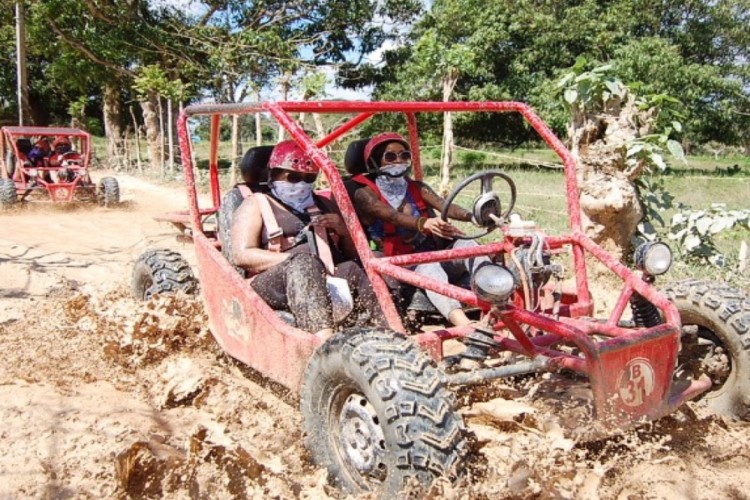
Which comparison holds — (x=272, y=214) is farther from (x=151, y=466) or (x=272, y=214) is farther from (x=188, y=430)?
(x=151, y=466)

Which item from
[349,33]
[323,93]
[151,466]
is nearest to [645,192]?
[151,466]

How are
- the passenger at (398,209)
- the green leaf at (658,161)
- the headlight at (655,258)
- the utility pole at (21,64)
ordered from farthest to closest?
the utility pole at (21,64), the green leaf at (658,161), the passenger at (398,209), the headlight at (655,258)

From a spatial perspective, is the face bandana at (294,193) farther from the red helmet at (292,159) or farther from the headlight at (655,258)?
the headlight at (655,258)

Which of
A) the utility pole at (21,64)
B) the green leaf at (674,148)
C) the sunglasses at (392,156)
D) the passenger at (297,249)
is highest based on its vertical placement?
the utility pole at (21,64)

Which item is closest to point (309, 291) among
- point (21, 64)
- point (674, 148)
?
point (674, 148)

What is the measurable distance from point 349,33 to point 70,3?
A: 710cm

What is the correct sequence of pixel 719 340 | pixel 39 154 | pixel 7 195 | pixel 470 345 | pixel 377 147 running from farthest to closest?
pixel 39 154
pixel 7 195
pixel 377 147
pixel 719 340
pixel 470 345

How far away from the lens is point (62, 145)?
1252 cm

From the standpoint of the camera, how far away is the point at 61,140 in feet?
41.2

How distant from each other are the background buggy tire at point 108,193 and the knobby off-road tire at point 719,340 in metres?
10.6

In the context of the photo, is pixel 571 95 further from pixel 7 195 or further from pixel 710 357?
pixel 7 195

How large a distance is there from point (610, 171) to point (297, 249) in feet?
12.1

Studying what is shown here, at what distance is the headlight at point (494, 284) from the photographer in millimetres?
2396

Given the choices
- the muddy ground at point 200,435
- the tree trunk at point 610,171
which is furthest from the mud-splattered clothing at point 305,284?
the tree trunk at point 610,171
